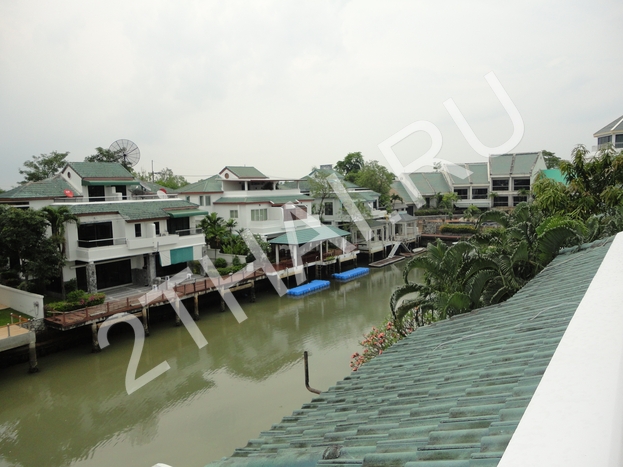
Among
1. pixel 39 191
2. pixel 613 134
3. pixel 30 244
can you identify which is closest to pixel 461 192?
pixel 613 134

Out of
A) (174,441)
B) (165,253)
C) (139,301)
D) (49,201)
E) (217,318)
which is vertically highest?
(49,201)

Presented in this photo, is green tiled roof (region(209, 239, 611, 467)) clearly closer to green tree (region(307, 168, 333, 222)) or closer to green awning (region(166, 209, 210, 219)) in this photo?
green awning (region(166, 209, 210, 219))

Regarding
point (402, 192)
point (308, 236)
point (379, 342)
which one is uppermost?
point (402, 192)

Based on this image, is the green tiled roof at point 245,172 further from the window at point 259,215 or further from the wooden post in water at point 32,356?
the wooden post in water at point 32,356

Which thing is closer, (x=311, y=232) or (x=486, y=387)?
(x=486, y=387)

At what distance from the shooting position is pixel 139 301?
17.8 metres

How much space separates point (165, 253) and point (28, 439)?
11.2m

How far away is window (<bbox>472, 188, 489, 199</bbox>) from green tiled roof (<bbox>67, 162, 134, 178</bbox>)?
3506 centimetres

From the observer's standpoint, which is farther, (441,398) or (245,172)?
(245,172)

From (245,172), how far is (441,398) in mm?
26473

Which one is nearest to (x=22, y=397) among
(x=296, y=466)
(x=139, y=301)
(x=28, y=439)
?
(x=28, y=439)

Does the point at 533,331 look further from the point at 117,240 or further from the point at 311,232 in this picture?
the point at 311,232

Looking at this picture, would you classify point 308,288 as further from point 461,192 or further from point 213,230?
point 461,192

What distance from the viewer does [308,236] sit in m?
26.8
